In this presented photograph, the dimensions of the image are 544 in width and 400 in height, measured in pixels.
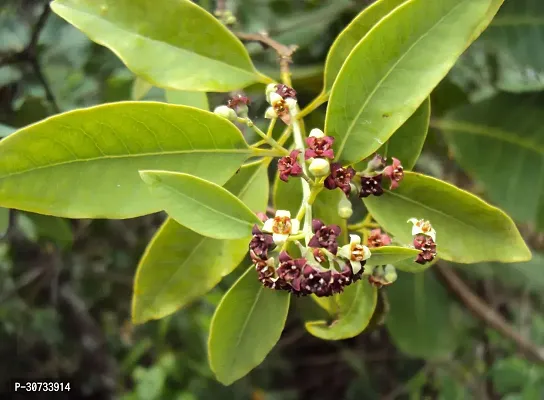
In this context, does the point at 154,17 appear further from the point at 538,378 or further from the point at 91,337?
the point at 91,337

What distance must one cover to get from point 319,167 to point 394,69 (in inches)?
6.1

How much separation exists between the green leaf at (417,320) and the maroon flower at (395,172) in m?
0.83

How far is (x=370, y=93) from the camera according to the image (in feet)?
2.14

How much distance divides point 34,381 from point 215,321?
2267 mm

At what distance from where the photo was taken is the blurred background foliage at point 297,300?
48.3 inches

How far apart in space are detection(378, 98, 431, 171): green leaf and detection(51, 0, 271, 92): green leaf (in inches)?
8.8

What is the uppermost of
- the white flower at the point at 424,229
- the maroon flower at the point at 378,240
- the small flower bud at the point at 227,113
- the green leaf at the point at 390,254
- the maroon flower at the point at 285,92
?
the small flower bud at the point at 227,113

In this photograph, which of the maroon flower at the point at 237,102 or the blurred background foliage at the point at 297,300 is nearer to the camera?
the maroon flower at the point at 237,102

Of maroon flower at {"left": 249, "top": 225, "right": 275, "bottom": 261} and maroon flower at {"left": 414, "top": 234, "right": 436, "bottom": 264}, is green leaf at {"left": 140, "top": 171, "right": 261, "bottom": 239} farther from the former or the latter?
maroon flower at {"left": 414, "top": 234, "right": 436, "bottom": 264}

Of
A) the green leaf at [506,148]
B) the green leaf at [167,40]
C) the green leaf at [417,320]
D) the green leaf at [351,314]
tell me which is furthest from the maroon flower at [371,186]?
the green leaf at [417,320]

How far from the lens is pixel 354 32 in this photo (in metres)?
0.73

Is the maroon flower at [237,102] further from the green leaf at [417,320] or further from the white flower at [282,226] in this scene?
the green leaf at [417,320]

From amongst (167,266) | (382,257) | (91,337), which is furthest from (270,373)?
(382,257)

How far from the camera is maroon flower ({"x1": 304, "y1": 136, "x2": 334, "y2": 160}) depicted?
0.62m
